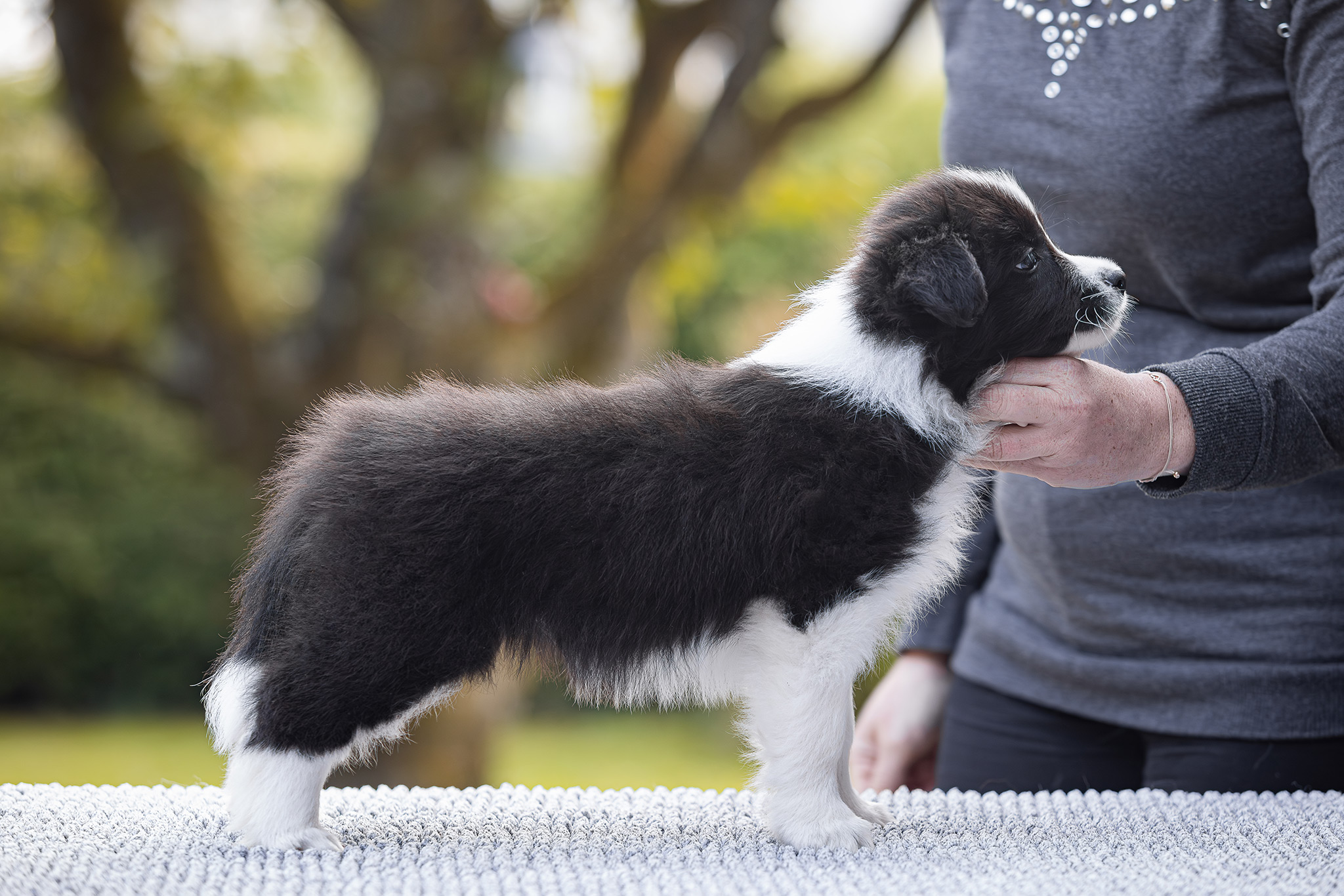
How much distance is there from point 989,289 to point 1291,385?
0.55 meters

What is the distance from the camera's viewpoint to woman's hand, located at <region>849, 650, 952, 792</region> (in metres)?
3.22

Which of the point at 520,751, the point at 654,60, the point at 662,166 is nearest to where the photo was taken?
the point at 654,60

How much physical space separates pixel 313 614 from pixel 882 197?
1.35m

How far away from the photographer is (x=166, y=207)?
18.9 feet

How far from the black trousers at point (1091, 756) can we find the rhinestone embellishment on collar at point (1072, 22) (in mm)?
1424

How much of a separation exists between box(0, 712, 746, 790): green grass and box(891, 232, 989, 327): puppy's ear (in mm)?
5581

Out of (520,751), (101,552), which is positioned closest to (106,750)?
(101,552)

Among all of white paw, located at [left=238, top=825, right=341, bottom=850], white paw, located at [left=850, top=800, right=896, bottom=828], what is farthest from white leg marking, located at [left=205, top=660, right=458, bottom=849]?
white paw, located at [left=850, top=800, right=896, bottom=828]

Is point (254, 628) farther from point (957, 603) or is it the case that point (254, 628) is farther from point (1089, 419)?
point (957, 603)

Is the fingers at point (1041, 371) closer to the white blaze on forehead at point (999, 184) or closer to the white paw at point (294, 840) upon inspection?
the white blaze on forehead at point (999, 184)

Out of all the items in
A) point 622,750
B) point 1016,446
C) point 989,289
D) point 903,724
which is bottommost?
point 622,750

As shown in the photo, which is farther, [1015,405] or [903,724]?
[903,724]

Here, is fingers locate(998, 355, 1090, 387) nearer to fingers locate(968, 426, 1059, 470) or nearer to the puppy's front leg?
fingers locate(968, 426, 1059, 470)

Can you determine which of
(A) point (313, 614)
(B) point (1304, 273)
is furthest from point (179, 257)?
(B) point (1304, 273)
